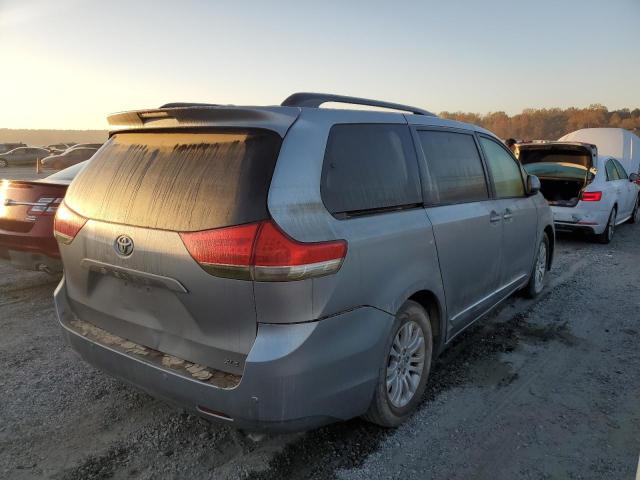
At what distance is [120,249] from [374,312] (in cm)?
131

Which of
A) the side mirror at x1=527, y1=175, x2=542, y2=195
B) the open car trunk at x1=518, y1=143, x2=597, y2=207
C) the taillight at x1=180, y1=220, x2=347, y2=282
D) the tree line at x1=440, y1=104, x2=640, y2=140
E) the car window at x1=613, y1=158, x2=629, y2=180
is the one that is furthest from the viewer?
the tree line at x1=440, y1=104, x2=640, y2=140

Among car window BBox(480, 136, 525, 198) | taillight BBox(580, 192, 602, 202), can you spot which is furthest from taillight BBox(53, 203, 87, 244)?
taillight BBox(580, 192, 602, 202)

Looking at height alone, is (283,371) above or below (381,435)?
above

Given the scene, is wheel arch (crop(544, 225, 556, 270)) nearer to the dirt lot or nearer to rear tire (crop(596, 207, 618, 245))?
the dirt lot

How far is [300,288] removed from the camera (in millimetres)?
2109

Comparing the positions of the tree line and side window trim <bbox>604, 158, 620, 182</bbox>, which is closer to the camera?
side window trim <bbox>604, 158, 620, 182</bbox>

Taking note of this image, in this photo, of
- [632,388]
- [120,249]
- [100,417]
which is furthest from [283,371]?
[632,388]

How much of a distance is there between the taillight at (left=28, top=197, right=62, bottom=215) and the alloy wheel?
3.71 metres

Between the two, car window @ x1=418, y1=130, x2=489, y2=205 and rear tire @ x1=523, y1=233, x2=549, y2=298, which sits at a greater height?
car window @ x1=418, y1=130, x2=489, y2=205

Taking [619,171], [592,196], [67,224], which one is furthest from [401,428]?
[619,171]

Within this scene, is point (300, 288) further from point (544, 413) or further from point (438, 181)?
point (544, 413)

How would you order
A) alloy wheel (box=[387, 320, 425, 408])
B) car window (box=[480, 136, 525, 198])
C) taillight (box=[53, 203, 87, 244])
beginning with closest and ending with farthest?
taillight (box=[53, 203, 87, 244]) < alloy wheel (box=[387, 320, 425, 408]) < car window (box=[480, 136, 525, 198])

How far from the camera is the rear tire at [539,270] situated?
5285mm

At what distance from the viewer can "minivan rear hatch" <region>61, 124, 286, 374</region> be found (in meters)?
2.17
